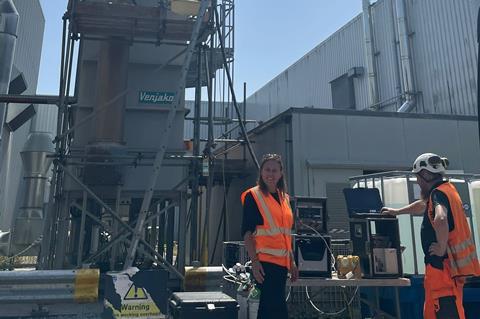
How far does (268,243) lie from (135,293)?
1606mm

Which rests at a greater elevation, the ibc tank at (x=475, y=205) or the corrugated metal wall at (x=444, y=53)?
the corrugated metal wall at (x=444, y=53)

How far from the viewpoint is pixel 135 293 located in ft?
13.2

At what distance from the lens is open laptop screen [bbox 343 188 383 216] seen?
15.8 ft

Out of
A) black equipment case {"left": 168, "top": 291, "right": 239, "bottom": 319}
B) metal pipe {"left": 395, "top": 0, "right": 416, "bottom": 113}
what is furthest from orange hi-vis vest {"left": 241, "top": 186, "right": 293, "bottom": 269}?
metal pipe {"left": 395, "top": 0, "right": 416, "bottom": 113}

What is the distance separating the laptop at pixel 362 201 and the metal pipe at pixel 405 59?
404 inches

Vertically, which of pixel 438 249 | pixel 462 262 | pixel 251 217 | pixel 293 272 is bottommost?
pixel 293 272

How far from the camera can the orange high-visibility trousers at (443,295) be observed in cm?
321

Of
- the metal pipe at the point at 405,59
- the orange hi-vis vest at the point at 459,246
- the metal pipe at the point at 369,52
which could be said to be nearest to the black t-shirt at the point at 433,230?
the orange hi-vis vest at the point at 459,246

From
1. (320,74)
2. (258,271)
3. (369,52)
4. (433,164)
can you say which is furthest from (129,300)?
(320,74)

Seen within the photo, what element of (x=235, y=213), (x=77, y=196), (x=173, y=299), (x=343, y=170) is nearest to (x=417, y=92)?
(x=343, y=170)

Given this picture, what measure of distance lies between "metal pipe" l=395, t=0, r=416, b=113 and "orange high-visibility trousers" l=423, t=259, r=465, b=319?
11.8m

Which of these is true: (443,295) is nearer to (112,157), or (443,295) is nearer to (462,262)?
(462,262)

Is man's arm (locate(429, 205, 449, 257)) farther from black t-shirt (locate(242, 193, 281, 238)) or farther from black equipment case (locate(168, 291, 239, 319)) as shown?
black equipment case (locate(168, 291, 239, 319))

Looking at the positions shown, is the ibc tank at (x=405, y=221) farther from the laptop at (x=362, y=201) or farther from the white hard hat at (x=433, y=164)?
the white hard hat at (x=433, y=164)
